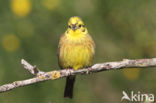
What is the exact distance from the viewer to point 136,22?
7699mm

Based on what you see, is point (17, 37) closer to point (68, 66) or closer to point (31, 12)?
point (31, 12)

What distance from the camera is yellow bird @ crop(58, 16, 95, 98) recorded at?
6.04m

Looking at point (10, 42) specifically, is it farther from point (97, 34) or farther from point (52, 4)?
point (97, 34)

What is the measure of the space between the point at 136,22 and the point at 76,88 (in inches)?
41.4

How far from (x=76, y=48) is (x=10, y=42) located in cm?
181

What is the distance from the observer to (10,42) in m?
7.70

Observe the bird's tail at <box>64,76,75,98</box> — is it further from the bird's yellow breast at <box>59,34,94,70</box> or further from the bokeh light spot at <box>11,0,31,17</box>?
the bokeh light spot at <box>11,0,31,17</box>

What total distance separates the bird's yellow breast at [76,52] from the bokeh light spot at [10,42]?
5.22ft

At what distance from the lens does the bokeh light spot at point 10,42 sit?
7.62 m

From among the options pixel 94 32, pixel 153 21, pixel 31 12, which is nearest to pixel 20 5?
pixel 31 12

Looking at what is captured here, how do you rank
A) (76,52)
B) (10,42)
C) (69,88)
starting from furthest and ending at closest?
(10,42)
(69,88)
(76,52)

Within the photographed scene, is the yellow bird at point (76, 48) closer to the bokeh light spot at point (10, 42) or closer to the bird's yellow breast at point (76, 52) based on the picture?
the bird's yellow breast at point (76, 52)

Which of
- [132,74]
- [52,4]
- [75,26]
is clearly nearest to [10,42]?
[52,4]

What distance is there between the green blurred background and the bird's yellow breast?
138cm
